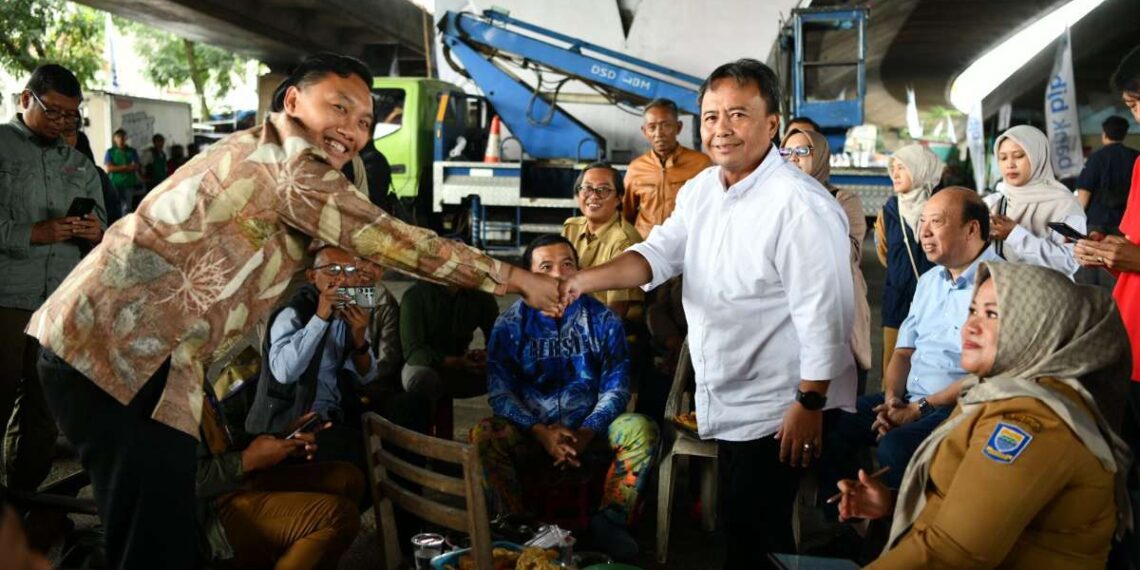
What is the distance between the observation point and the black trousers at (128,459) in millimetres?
2090

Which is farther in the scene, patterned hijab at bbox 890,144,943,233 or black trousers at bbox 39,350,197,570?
patterned hijab at bbox 890,144,943,233

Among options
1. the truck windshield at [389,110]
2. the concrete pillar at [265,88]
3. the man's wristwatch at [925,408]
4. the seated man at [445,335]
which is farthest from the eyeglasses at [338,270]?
the concrete pillar at [265,88]

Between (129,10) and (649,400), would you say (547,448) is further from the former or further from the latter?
(129,10)

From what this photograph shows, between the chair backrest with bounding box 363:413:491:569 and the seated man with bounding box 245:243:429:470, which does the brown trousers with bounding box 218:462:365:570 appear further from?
the seated man with bounding box 245:243:429:470

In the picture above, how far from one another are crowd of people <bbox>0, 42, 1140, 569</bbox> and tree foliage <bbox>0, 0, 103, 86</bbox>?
41.3ft

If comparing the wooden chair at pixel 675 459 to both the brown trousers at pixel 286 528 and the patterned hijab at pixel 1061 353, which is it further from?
the patterned hijab at pixel 1061 353

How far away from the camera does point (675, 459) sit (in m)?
3.49

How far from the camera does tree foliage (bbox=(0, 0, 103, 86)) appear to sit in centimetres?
1488

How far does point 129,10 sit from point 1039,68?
18255 millimetres

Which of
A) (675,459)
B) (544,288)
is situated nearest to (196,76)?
(675,459)

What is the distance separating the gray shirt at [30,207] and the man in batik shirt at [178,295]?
1.77 m

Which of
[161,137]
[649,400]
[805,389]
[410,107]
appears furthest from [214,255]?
[161,137]

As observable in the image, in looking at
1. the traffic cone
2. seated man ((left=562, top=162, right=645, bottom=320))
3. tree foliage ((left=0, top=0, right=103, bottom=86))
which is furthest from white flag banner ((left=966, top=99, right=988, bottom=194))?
tree foliage ((left=0, top=0, right=103, bottom=86))

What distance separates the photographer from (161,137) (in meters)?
14.9
